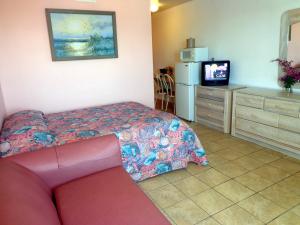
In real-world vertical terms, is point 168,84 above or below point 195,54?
below

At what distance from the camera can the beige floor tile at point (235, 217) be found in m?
1.81

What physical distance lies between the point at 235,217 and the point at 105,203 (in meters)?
1.15

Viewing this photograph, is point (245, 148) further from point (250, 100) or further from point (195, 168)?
point (195, 168)

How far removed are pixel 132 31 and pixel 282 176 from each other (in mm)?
2898

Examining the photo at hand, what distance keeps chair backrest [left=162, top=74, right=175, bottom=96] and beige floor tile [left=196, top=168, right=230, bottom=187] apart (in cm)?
287

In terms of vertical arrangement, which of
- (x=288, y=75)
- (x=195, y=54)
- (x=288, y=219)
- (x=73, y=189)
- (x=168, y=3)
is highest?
(x=168, y=3)

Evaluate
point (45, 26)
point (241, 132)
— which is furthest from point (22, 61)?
point (241, 132)

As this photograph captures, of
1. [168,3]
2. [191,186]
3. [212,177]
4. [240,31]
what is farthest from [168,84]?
→ [191,186]

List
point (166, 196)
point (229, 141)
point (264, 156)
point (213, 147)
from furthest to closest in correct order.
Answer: point (229, 141) → point (213, 147) → point (264, 156) → point (166, 196)

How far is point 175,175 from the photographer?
2.55m

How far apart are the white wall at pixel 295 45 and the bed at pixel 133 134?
1.82 m

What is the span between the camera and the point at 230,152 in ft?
10.1

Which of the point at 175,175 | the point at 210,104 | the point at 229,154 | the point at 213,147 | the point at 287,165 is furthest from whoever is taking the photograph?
the point at 210,104

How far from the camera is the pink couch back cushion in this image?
990 millimetres
